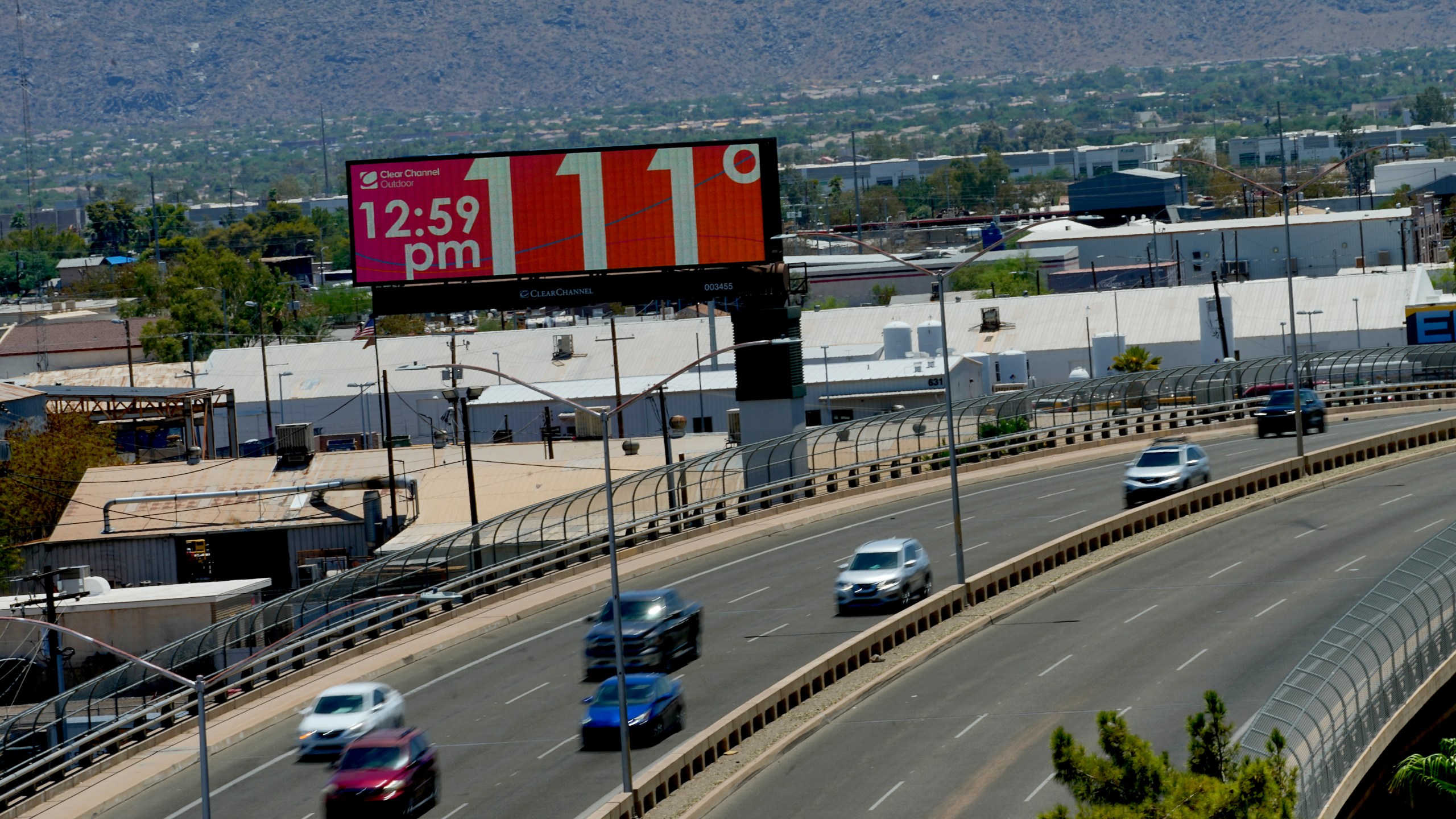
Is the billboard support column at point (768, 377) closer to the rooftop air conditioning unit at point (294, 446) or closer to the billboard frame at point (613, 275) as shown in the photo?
the billboard frame at point (613, 275)

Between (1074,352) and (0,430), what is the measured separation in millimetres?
54625

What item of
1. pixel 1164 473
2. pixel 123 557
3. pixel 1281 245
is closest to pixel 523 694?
pixel 1164 473

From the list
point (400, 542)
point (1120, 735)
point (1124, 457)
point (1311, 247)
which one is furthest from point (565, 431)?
point (1311, 247)

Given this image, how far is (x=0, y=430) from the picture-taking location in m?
88.4

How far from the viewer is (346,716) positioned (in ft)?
116

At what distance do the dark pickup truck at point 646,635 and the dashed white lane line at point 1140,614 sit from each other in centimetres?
944

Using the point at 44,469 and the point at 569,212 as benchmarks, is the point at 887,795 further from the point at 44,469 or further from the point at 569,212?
the point at 44,469

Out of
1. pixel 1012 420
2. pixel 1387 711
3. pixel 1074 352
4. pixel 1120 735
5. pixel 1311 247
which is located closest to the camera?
pixel 1120 735

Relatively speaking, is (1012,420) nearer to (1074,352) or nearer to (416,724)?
(1074,352)

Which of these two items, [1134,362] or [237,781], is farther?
[1134,362]

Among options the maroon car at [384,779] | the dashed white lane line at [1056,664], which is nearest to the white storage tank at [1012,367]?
the dashed white lane line at [1056,664]

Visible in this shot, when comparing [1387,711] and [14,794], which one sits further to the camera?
[14,794]

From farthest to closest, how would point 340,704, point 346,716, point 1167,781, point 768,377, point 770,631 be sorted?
1. point 768,377
2. point 770,631
3. point 340,704
4. point 346,716
5. point 1167,781

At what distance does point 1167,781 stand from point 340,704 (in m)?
19.3
